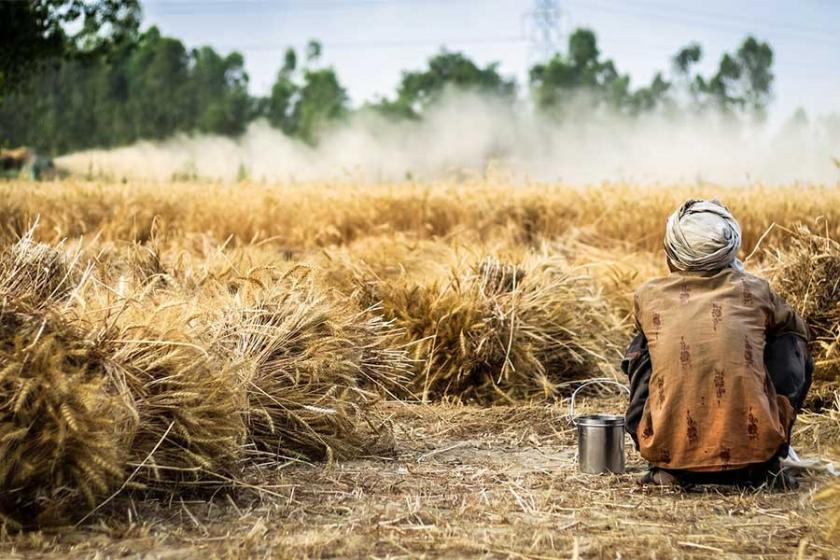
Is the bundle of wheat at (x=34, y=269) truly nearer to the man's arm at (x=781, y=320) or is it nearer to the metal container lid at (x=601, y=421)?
the metal container lid at (x=601, y=421)

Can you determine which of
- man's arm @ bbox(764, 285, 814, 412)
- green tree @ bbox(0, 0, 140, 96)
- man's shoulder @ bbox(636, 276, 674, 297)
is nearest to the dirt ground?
man's arm @ bbox(764, 285, 814, 412)

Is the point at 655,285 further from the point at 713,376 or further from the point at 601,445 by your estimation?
the point at 601,445

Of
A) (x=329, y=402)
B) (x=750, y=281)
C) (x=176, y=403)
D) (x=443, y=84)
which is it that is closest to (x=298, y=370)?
(x=329, y=402)

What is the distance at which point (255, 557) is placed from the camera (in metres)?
3.11

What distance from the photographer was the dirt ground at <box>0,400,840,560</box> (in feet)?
10.6

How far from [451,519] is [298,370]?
1.24 meters

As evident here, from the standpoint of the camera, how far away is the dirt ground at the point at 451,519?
10.6 ft

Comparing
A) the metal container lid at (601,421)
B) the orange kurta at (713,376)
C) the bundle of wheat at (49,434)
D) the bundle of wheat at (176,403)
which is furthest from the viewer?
the metal container lid at (601,421)

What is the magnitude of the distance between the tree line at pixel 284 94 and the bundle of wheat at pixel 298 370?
48.6 metres

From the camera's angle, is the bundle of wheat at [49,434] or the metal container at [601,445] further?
the metal container at [601,445]

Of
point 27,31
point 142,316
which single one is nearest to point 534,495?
point 142,316

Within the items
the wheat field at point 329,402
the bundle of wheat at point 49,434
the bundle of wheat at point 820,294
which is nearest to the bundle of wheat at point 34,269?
the wheat field at point 329,402

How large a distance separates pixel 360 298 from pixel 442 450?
1912mm

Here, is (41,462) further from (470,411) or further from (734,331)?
(470,411)
